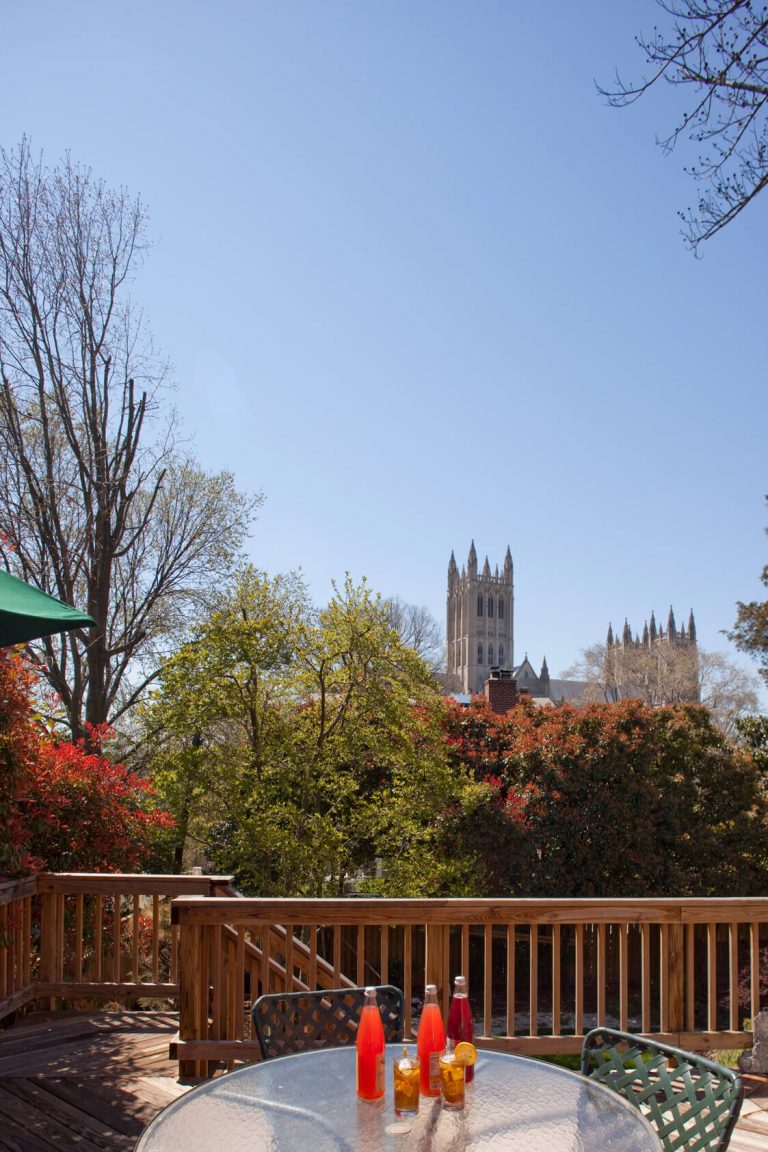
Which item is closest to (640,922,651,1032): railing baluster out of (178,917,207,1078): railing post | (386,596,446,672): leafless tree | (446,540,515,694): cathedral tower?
(178,917,207,1078): railing post

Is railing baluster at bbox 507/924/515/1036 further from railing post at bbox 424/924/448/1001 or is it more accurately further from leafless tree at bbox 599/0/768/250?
leafless tree at bbox 599/0/768/250

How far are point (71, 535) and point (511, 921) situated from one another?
37.7 ft

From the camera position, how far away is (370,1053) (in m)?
2.26

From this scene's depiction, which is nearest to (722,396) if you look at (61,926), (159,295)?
(159,295)

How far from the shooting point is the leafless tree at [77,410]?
1250 centimetres

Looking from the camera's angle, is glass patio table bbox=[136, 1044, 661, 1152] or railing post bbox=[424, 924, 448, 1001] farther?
railing post bbox=[424, 924, 448, 1001]

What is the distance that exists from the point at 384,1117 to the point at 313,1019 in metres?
0.88

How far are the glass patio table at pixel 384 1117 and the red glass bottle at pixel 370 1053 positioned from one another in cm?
3

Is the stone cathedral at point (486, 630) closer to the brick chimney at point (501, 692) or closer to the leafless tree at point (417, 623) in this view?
the leafless tree at point (417, 623)

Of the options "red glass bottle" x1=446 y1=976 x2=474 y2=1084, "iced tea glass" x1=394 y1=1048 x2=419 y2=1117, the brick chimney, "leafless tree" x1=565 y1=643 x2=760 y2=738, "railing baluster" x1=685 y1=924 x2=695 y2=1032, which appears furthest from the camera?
"leafless tree" x1=565 y1=643 x2=760 y2=738

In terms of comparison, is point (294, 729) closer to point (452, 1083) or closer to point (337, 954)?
point (337, 954)

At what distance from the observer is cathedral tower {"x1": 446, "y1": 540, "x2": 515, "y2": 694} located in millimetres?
95812

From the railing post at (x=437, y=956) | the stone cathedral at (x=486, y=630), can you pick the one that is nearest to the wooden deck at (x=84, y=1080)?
the railing post at (x=437, y=956)

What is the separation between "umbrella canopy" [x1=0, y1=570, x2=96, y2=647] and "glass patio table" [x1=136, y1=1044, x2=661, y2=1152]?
2.43 metres
